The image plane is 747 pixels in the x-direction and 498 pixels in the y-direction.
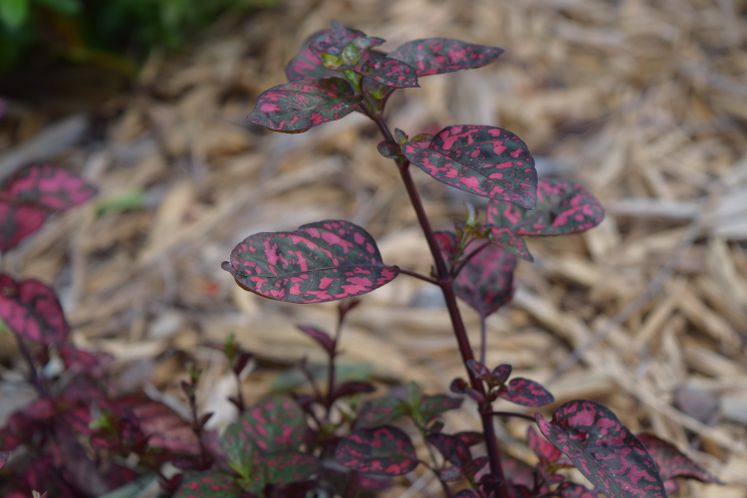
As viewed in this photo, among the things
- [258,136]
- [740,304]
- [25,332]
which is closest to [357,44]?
[25,332]

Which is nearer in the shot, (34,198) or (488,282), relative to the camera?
(488,282)

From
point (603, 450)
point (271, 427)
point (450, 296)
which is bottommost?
point (603, 450)

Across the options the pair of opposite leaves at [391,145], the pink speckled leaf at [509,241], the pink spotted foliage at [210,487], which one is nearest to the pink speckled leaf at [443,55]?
the pair of opposite leaves at [391,145]

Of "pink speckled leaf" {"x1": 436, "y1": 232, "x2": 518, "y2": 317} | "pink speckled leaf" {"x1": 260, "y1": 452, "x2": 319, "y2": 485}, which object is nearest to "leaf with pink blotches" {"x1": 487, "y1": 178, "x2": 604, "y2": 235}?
"pink speckled leaf" {"x1": 436, "y1": 232, "x2": 518, "y2": 317}

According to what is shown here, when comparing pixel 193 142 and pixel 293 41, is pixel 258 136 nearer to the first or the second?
pixel 193 142

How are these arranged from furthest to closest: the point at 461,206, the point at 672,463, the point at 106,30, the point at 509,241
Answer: the point at 106,30 < the point at 461,206 < the point at 672,463 < the point at 509,241

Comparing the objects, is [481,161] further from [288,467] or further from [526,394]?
[288,467]

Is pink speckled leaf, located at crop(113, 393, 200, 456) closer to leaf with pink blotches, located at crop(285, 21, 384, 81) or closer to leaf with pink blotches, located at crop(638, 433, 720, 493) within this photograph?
leaf with pink blotches, located at crop(285, 21, 384, 81)

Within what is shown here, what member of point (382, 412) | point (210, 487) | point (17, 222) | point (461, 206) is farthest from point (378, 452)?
point (461, 206)
